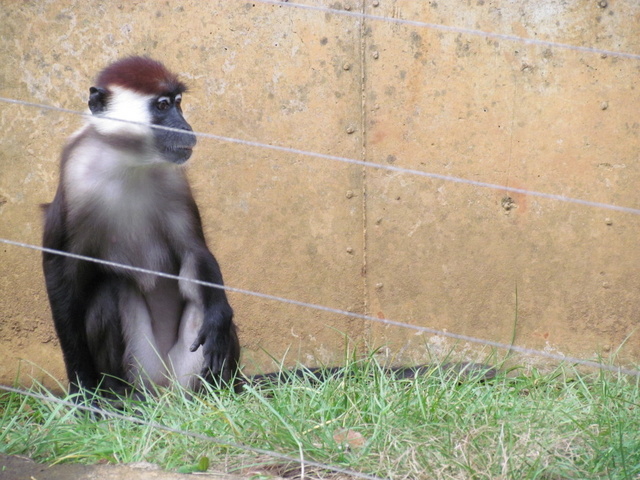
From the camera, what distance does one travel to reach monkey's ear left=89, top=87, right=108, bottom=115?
3570mm

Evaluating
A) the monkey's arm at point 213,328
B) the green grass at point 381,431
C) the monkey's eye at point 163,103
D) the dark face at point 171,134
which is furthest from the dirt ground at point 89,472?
the monkey's eye at point 163,103

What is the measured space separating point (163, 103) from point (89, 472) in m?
1.60

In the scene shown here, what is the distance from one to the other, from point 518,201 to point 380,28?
44.1 inches

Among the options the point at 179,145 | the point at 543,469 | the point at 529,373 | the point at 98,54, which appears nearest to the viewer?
the point at 543,469

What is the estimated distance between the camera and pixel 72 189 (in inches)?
140

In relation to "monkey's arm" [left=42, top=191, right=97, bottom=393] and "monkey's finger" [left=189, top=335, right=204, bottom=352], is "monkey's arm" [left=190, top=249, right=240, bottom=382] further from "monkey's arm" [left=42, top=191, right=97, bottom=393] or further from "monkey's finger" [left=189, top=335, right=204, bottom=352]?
"monkey's arm" [left=42, top=191, right=97, bottom=393]

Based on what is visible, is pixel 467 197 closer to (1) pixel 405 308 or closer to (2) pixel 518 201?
(2) pixel 518 201

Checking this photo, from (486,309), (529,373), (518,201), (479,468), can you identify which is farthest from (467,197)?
(479,468)

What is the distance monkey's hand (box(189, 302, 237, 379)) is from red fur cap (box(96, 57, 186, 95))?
964 millimetres

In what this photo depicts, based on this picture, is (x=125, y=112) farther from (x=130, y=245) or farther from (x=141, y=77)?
(x=130, y=245)

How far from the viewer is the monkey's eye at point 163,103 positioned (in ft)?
11.7

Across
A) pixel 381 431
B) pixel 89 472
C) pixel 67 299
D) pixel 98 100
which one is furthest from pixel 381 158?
pixel 89 472

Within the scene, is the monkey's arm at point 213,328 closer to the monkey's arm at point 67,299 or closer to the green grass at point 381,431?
the green grass at point 381,431

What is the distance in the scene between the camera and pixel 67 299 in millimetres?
3562
